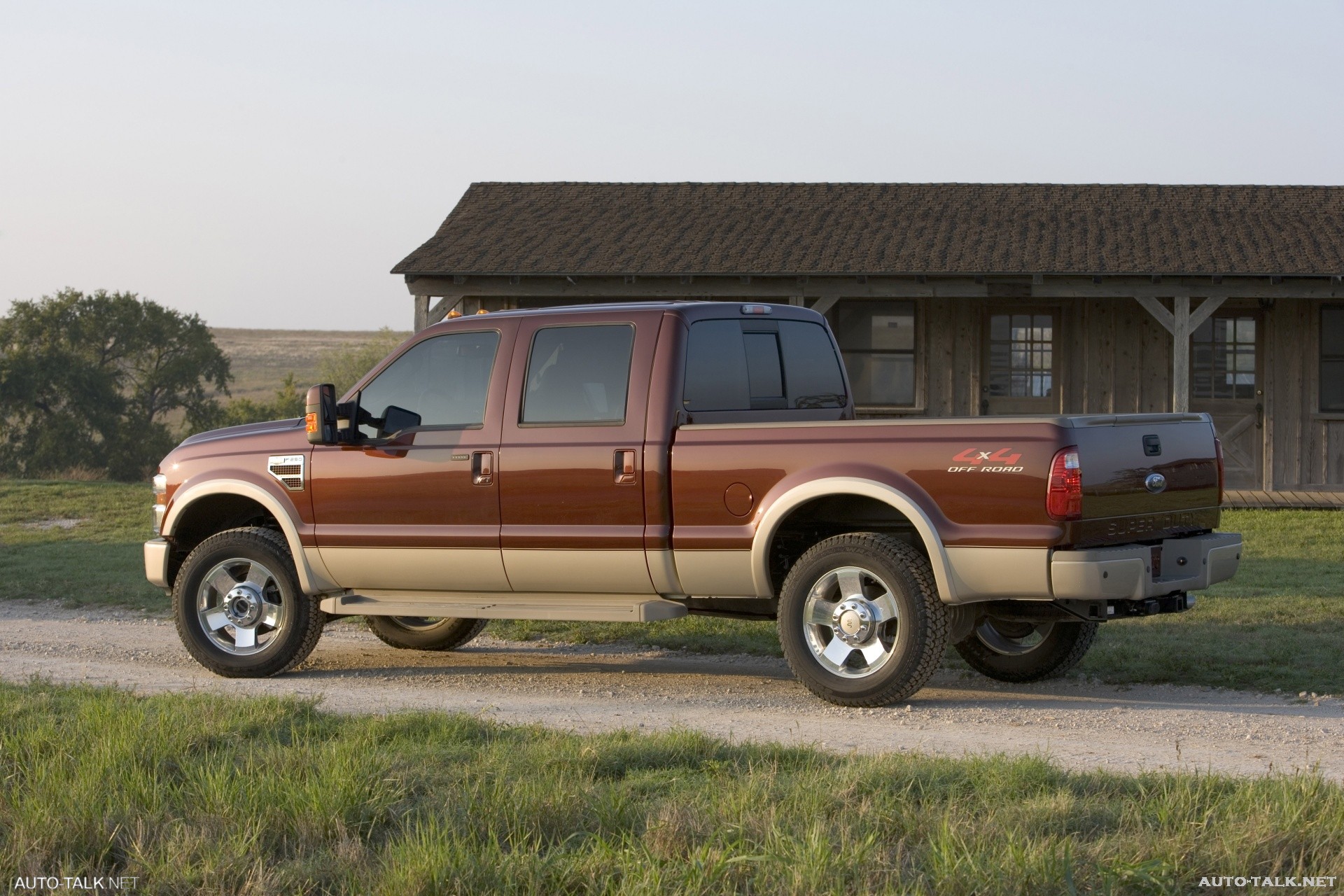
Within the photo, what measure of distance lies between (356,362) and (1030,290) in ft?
118

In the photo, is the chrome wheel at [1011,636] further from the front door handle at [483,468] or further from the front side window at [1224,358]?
the front side window at [1224,358]

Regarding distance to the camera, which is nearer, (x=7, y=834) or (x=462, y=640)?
(x=7, y=834)

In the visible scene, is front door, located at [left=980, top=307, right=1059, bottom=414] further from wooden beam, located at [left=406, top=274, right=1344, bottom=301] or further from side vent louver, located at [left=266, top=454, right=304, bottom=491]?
side vent louver, located at [left=266, top=454, right=304, bottom=491]

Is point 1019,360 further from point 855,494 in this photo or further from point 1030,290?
point 855,494

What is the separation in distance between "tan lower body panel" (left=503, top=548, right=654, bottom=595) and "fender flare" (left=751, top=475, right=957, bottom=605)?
25.0 inches

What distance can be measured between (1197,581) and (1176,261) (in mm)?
12224

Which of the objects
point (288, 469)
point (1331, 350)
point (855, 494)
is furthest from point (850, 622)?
point (1331, 350)

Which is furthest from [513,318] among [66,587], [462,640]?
[66,587]

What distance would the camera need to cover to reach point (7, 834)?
4766mm

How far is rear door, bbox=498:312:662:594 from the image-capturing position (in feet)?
25.6

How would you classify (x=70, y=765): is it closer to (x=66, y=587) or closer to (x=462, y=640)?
(x=462, y=640)

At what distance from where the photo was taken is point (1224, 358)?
800 inches

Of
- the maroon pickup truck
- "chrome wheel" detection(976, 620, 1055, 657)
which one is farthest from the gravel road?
the maroon pickup truck

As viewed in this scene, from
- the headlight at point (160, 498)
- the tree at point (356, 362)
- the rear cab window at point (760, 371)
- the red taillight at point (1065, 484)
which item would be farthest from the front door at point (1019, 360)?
the tree at point (356, 362)
